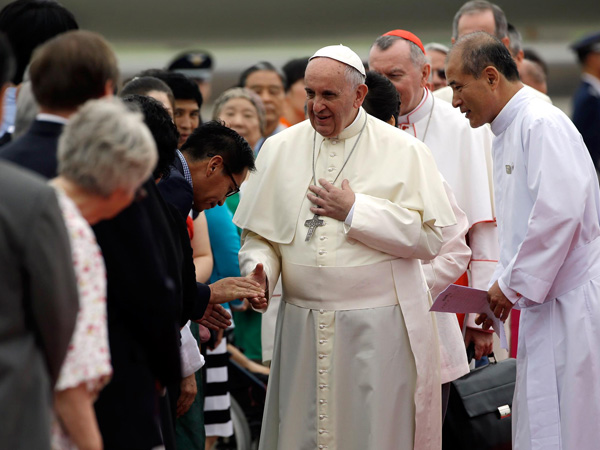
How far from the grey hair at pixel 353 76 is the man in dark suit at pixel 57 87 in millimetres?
1377

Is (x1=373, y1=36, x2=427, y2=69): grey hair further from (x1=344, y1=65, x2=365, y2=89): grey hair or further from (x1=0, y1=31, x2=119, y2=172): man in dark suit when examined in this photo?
(x1=0, y1=31, x2=119, y2=172): man in dark suit

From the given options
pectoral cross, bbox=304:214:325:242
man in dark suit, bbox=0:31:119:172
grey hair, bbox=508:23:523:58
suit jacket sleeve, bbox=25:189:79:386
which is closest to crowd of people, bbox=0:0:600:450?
pectoral cross, bbox=304:214:325:242

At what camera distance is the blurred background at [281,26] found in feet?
29.6

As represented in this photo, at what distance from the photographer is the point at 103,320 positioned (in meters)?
1.94

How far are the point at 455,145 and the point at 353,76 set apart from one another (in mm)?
1036

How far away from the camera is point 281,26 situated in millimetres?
9430

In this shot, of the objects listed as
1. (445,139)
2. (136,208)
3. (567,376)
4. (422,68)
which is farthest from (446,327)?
(136,208)

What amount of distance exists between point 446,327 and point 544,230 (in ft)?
2.40

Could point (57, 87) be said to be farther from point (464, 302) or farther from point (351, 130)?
point (464, 302)

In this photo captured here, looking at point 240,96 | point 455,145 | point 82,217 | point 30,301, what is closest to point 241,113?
point 240,96

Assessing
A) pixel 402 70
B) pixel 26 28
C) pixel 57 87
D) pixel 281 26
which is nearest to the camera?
pixel 57 87

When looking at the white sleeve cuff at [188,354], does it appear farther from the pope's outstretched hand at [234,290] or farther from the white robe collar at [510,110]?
the white robe collar at [510,110]

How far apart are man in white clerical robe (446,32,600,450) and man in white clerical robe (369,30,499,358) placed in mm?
643

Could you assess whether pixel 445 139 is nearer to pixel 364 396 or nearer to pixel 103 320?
pixel 364 396
